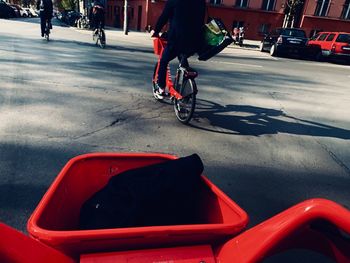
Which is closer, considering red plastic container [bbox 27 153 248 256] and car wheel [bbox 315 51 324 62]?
red plastic container [bbox 27 153 248 256]

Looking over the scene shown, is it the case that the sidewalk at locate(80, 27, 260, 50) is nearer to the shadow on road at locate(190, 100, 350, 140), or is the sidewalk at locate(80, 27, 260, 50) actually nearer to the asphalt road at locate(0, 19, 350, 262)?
the asphalt road at locate(0, 19, 350, 262)

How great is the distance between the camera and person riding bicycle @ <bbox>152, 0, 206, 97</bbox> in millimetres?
4270

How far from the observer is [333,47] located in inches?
634

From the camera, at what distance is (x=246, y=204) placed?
8.52 feet

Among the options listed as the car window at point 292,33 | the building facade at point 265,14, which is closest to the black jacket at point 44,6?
the car window at point 292,33

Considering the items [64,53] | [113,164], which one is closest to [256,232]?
[113,164]

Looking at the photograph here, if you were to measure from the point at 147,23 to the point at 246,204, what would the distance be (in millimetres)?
29646

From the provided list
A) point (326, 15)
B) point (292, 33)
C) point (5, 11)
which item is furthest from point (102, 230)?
point (5, 11)

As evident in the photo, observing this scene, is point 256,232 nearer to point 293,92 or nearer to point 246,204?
point 246,204

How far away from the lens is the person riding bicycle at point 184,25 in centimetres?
427

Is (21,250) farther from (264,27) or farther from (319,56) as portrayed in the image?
(264,27)

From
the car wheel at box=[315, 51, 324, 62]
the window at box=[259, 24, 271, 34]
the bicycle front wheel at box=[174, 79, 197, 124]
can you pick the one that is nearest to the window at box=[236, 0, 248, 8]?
the window at box=[259, 24, 271, 34]

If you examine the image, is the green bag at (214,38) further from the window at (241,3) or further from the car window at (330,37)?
the window at (241,3)

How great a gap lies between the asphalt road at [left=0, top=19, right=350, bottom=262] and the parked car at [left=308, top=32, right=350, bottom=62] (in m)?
10.4
